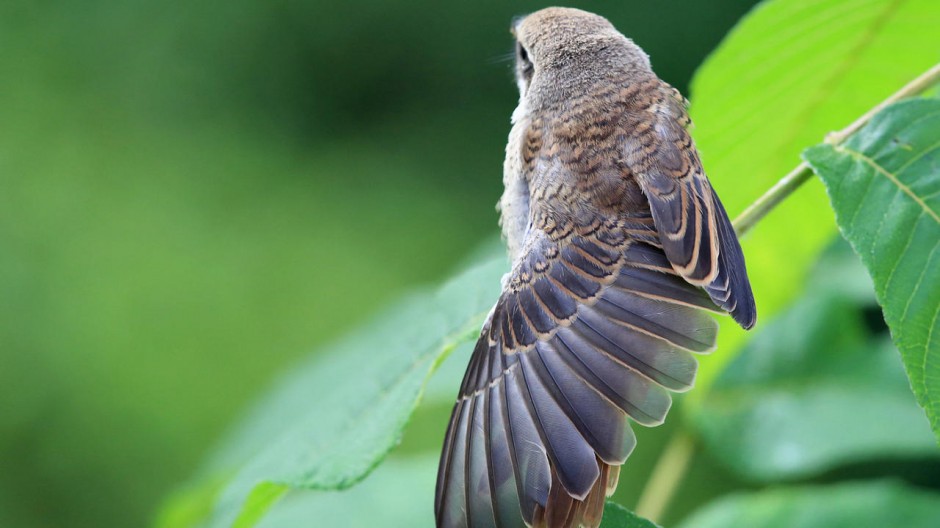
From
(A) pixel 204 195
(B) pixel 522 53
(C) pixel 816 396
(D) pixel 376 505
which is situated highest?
(B) pixel 522 53

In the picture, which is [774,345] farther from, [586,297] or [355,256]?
[355,256]

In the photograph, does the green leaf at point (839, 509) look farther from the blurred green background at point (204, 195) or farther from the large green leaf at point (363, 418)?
the blurred green background at point (204, 195)

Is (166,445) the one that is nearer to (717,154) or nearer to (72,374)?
(72,374)

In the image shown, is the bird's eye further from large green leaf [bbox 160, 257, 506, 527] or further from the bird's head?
large green leaf [bbox 160, 257, 506, 527]

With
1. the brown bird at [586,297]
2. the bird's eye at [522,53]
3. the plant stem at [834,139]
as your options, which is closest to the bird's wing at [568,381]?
the brown bird at [586,297]

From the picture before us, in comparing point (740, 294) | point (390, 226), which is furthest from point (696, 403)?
point (390, 226)

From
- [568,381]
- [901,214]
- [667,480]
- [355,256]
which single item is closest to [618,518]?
[568,381]

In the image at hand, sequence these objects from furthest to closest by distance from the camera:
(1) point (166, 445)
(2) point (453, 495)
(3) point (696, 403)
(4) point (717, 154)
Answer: (1) point (166, 445)
(3) point (696, 403)
(4) point (717, 154)
(2) point (453, 495)

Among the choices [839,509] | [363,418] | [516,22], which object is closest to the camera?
[363,418]
